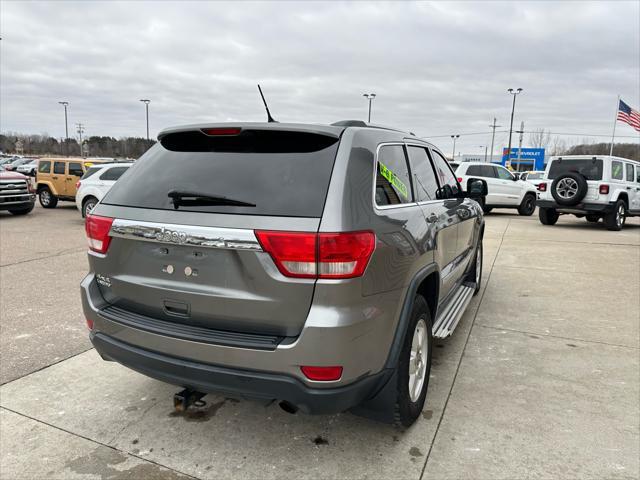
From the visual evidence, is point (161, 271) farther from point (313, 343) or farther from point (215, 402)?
point (215, 402)

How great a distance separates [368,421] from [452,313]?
129 centimetres

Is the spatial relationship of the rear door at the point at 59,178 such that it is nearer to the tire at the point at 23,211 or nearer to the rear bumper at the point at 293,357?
the tire at the point at 23,211

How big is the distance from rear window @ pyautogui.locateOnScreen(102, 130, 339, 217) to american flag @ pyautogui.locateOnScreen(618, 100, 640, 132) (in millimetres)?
29780

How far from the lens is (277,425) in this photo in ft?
9.43

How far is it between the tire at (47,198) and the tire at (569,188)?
15.9 m

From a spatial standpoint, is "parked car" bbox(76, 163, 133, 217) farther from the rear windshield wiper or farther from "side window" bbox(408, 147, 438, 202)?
the rear windshield wiper

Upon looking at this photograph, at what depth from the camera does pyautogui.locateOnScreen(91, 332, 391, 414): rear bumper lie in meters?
2.15

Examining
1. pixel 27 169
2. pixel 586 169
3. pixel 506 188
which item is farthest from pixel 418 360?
pixel 27 169

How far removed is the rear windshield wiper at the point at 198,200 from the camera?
2264 millimetres

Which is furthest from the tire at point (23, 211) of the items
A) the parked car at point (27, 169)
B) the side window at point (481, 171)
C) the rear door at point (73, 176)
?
the parked car at point (27, 169)

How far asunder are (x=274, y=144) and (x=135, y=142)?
91.7m

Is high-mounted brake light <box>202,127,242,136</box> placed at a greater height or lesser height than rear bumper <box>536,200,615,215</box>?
greater

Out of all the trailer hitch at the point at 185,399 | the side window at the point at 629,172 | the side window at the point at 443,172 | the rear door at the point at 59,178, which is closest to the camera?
the trailer hitch at the point at 185,399

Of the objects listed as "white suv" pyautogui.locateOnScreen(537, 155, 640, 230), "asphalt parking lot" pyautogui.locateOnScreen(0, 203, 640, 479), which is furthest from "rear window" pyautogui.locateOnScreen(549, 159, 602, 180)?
"asphalt parking lot" pyautogui.locateOnScreen(0, 203, 640, 479)
